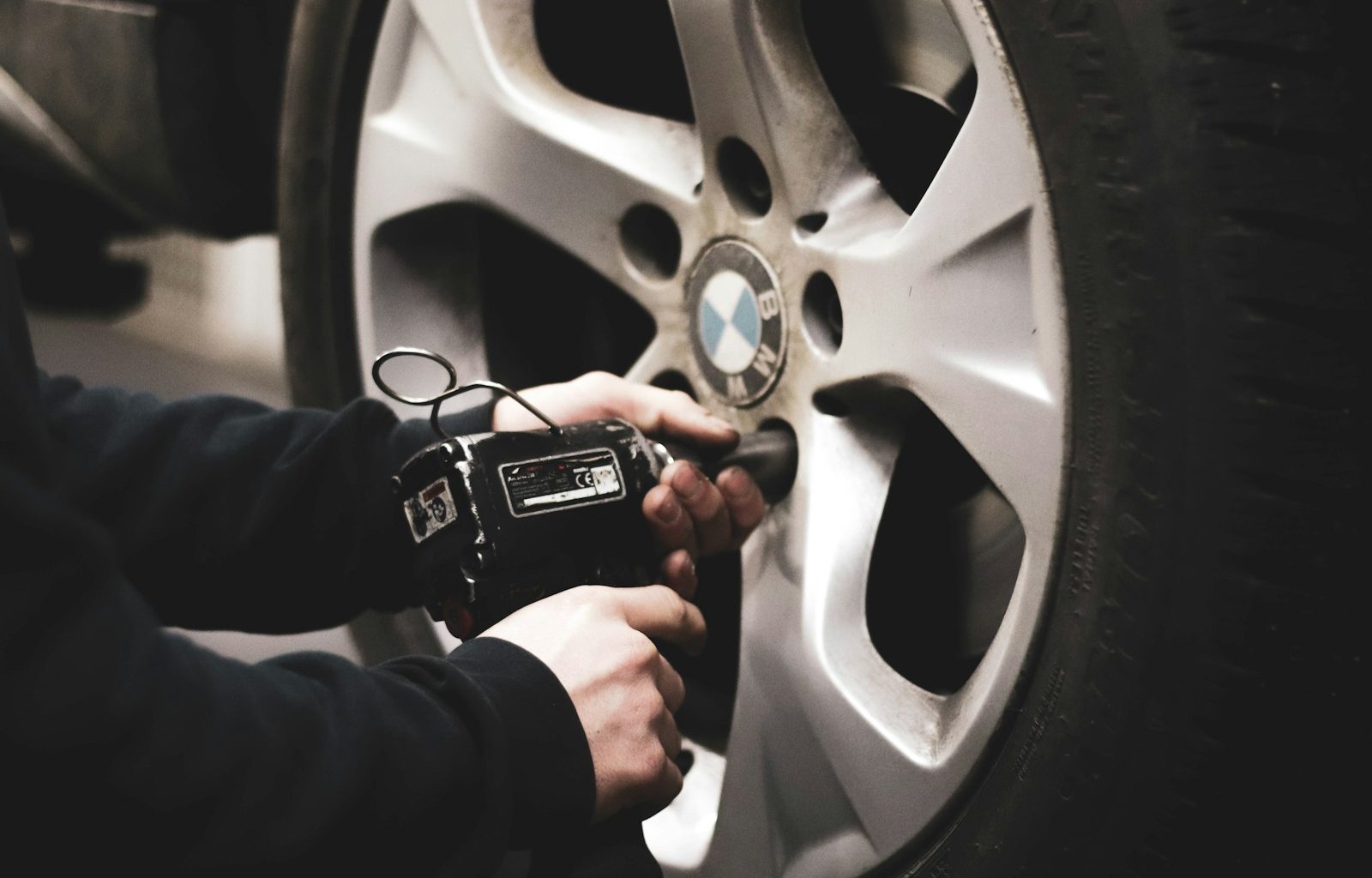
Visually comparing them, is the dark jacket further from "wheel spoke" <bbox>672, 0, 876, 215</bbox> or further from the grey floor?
the grey floor

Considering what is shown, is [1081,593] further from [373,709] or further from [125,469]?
[125,469]

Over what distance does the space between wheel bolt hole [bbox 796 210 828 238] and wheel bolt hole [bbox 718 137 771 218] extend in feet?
0.16

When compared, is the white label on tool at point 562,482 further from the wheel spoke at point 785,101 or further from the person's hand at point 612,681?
the wheel spoke at point 785,101

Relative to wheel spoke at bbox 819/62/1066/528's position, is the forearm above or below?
below

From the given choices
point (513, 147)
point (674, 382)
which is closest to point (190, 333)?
point (513, 147)

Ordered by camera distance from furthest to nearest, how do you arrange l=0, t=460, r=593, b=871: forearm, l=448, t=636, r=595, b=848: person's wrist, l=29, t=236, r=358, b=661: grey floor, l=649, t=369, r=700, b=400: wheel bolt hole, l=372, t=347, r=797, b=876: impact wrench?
l=29, t=236, r=358, b=661: grey floor, l=649, t=369, r=700, b=400: wheel bolt hole, l=372, t=347, r=797, b=876: impact wrench, l=448, t=636, r=595, b=848: person's wrist, l=0, t=460, r=593, b=871: forearm

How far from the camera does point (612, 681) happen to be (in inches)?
28.0

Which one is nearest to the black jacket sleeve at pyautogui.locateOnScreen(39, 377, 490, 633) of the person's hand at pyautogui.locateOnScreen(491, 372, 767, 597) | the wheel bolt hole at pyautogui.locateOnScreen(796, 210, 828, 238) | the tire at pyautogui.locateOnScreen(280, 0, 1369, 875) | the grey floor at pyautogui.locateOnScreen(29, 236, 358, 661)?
the person's hand at pyautogui.locateOnScreen(491, 372, 767, 597)

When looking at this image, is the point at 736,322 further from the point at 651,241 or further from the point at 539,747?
the point at 539,747

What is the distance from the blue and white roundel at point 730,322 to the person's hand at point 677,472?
4 cm

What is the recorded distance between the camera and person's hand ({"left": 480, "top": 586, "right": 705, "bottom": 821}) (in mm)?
701

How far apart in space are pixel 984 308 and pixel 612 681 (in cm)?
28

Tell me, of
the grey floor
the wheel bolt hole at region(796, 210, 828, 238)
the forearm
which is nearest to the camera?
the forearm

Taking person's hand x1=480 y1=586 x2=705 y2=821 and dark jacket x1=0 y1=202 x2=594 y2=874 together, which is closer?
dark jacket x1=0 y1=202 x2=594 y2=874
